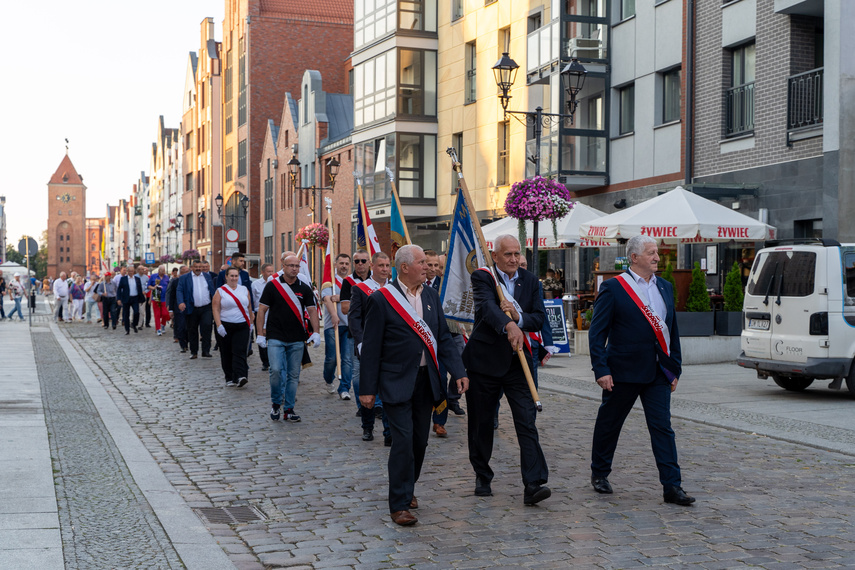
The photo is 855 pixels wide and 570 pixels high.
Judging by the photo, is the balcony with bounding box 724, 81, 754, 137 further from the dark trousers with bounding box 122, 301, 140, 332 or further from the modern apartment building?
the modern apartment building

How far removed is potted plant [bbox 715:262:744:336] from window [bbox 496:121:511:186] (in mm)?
14043

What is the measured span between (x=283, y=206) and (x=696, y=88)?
37166 mm

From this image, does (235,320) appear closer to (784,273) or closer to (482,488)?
(784,273)

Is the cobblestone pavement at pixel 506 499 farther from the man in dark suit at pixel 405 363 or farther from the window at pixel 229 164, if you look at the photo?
the window at pixel 229 164

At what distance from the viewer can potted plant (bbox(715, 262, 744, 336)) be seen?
17281mm

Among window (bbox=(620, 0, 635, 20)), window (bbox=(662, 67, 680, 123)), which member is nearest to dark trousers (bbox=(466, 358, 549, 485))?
window (bbox=(662, 67, 680, 123))

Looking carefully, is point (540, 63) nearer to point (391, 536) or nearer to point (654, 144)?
point (654, 144)

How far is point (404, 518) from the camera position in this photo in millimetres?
6156

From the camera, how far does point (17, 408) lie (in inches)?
436

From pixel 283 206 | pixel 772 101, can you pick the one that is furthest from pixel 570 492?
pixel 283 206

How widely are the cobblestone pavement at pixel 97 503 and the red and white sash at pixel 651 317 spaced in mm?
3465

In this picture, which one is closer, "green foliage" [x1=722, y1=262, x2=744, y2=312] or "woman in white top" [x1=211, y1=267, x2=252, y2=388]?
"woman in white top" [x1=211, y1=267, x2=252, y2=388]

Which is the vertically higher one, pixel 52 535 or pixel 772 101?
pixel 772 101

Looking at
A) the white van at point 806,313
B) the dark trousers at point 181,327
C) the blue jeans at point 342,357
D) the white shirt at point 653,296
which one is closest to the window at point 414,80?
the dark trousers at point 181,327
